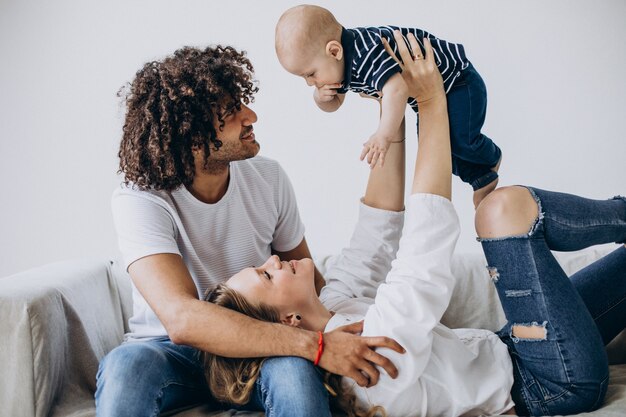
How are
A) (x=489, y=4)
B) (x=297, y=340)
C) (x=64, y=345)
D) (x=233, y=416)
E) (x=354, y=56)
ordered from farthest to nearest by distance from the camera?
(x=489, y=4) → (x=64, y=345) → (x=354, y=56) → (x=233, y=416) → (x=297, y=340)

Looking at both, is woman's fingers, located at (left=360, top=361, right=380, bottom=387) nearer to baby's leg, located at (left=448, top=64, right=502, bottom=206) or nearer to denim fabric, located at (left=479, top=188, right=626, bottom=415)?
denim fabric, located at (left=479, top=188, right=626, bottom=415)

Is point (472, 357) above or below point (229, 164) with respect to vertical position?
below

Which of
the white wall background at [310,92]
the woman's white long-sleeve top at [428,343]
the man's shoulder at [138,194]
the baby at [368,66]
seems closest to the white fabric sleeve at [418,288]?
the woman's white long-sleeve top at [428,343]

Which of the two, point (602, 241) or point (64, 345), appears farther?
point (64, 345)

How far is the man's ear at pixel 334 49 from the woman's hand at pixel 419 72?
0.12 meters

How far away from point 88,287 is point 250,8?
1.57 metres

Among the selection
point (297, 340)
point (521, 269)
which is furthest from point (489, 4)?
point (297, 340)

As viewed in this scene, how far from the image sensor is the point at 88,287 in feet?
6.75

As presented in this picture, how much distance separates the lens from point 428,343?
1394mm

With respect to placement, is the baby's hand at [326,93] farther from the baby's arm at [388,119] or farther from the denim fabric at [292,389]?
the denim fabric at [292,389]

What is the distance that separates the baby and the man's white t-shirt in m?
0.40

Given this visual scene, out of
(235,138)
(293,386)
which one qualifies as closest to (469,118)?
(235,138)

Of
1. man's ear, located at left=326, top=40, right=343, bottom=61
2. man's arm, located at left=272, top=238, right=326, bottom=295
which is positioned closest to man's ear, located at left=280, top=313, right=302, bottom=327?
man's arm, located at left=272, top=238, right=326, bottom=295

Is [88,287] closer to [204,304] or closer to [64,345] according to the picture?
[64,345]
